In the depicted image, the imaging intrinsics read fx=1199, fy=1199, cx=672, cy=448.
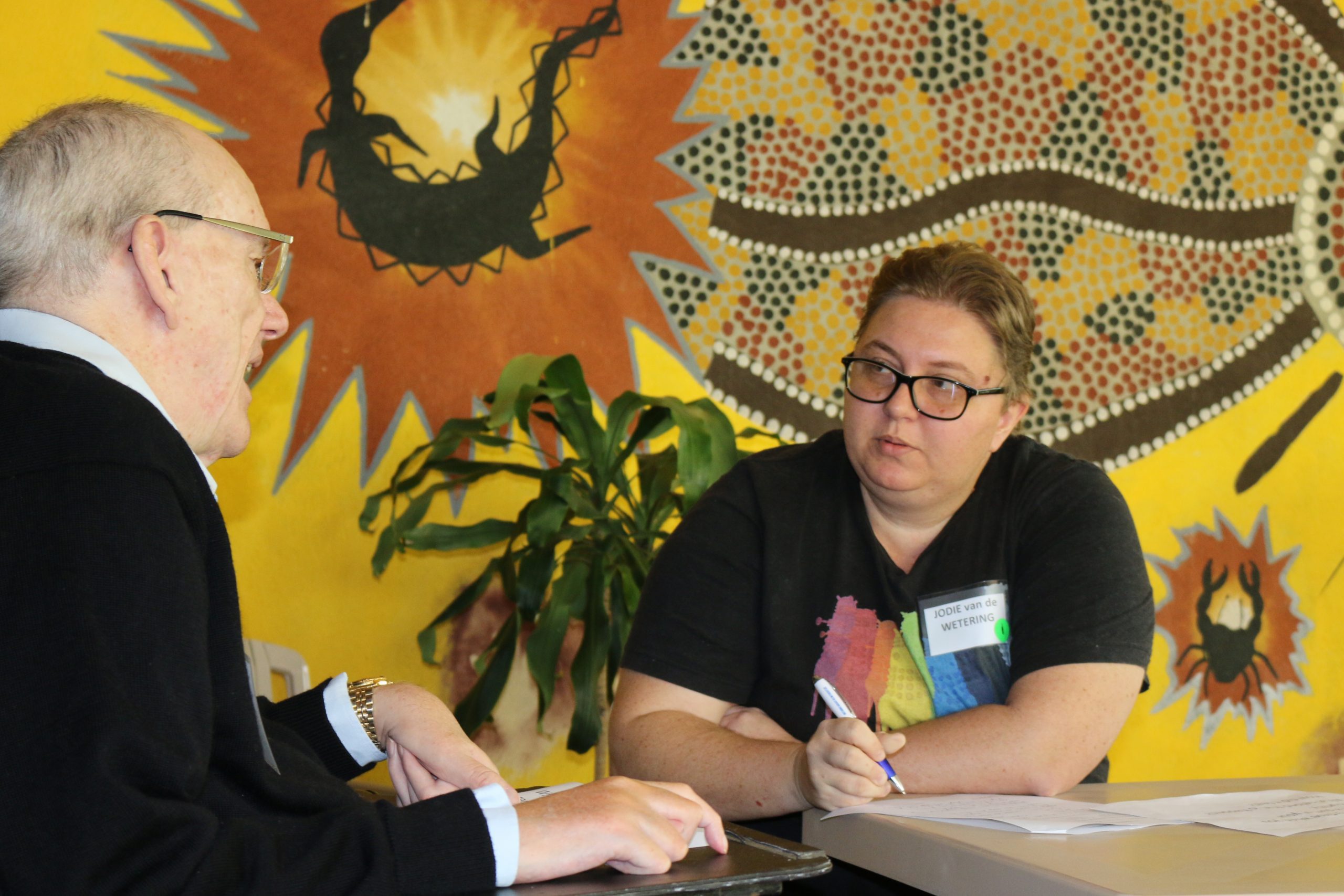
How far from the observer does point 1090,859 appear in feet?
3.36

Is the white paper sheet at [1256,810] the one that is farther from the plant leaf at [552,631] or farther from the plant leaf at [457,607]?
the plant leaf at [457,607]

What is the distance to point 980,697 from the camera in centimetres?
170

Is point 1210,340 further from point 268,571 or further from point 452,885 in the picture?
point 452,885

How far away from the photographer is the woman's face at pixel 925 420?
175 centimetres

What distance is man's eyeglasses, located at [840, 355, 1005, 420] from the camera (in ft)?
5.79

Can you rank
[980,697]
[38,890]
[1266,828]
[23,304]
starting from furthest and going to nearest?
[980,697] < [1266,828] < [23,304] < [38,890]

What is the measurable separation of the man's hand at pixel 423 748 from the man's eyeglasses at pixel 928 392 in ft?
2.74

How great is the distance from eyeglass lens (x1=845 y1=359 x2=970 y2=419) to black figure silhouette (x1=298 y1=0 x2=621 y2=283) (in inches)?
58.5

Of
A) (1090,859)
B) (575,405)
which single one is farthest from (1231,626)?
(1090,859)

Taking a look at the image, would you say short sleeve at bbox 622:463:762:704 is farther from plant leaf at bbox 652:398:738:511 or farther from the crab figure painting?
the crab figure painting

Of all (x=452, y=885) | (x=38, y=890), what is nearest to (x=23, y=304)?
(x=38, y=890)

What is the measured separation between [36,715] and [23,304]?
1.23ft

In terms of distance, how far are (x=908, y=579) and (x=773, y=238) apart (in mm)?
1700

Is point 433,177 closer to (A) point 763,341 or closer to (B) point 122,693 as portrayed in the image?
(A) point 763,341
